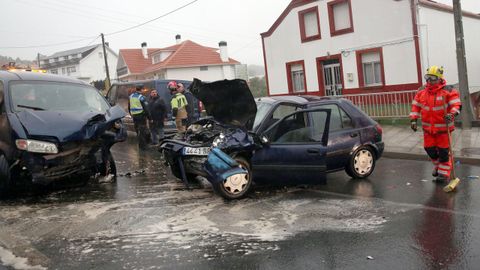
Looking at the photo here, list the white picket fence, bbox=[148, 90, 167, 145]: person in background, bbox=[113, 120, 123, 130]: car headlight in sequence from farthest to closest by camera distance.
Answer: the white picket fence, bbox=[148, 90, 167, 145]: person in background, bbox=[113, 120, 123, 130]: car headlight

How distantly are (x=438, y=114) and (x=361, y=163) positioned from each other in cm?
147

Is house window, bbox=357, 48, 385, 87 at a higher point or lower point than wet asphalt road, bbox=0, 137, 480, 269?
higher

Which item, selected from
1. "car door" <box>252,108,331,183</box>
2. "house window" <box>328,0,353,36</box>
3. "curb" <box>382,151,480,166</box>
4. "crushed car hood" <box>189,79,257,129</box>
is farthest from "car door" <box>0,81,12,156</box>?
"house window" <box>328,0,353,36</box>

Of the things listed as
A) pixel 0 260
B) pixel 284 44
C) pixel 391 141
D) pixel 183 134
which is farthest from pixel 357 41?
pixel 0 260

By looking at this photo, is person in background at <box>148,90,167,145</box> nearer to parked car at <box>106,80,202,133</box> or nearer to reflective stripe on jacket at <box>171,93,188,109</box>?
reflective stripe on jacket at <box>171,93,188,109</box>

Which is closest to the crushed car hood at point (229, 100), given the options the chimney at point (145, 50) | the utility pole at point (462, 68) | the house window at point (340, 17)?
the utility pole at point (462, 68)

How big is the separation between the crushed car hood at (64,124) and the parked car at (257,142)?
107cm

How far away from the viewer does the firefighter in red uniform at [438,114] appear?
679cm

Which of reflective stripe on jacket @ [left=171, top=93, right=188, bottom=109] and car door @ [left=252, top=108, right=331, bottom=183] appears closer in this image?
car door @ [left=252, top=108, right=331, bottom=183]

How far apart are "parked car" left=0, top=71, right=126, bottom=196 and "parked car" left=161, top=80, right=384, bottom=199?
1.08m

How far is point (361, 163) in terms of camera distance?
7.68m

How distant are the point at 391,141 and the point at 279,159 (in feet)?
19.8

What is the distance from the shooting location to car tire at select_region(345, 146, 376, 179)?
24.8ft

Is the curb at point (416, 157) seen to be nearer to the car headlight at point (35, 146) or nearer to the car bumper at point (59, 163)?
the car bumper at point (59, 163)
